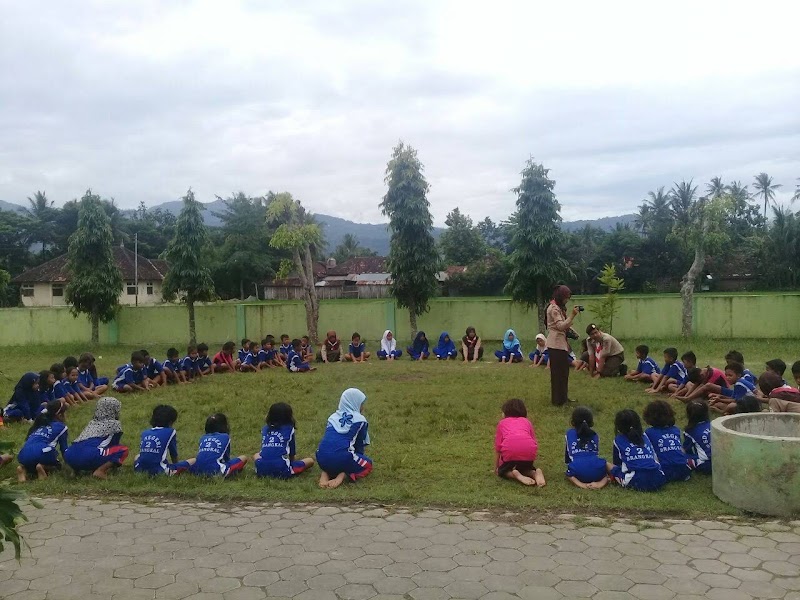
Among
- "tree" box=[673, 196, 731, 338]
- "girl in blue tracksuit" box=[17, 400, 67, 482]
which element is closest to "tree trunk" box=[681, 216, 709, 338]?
"tree" box=[673, 196, 731, 338]

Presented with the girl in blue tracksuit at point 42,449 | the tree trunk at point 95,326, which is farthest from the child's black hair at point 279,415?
the tree trunk at point 95,326

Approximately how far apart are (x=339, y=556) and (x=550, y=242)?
1588 cm

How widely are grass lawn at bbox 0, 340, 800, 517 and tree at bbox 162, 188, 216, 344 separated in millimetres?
4347

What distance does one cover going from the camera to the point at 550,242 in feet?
63.9

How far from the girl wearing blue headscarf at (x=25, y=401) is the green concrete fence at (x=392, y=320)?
11.9 metres

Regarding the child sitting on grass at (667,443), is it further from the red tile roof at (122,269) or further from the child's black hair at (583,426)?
the red tile roof at (122,269)

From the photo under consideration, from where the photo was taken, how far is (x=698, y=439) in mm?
6375

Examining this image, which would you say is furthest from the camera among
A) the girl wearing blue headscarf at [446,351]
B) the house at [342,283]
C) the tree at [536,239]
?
the house at [342,283]

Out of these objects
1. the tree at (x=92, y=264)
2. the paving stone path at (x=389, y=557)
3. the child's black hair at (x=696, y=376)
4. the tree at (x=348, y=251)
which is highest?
the tree at (x=348, y=251)

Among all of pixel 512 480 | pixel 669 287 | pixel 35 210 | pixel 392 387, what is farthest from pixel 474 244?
pixel 512 480

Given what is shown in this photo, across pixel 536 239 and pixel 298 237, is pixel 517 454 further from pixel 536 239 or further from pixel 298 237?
pixel 298 237

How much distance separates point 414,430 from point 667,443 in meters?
3.20

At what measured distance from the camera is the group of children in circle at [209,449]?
6391 millimetres

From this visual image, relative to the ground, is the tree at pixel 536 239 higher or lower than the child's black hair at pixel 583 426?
higher
